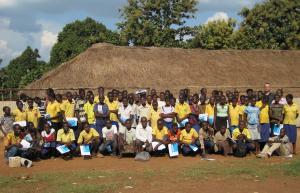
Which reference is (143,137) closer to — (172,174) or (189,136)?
(189,136)

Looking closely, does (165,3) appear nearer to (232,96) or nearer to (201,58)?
(201,58)

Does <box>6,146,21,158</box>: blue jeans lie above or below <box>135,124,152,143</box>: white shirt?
below

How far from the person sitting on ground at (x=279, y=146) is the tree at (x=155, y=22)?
28772mm

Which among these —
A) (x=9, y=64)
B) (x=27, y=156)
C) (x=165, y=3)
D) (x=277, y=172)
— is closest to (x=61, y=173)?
(x=27, y=156)

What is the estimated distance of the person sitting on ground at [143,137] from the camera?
42.7 ft

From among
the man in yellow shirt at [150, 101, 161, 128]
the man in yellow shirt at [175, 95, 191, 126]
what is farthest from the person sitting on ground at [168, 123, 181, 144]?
the man in yellow shirt at [150, 101, 161, 128]

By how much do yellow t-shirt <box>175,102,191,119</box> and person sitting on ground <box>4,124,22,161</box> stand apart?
4.09m

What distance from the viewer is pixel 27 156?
493 inches

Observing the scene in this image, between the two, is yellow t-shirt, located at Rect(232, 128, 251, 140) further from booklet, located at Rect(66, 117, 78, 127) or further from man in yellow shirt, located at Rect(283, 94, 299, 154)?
booklet, located at Rect(66, 117, 78, 127)

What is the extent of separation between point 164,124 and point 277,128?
3019 mm

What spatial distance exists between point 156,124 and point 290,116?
11.5 feet

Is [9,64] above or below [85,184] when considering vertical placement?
above

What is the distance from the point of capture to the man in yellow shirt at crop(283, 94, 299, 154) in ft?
43.3

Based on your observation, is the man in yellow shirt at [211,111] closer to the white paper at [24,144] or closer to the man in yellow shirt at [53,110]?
the man in yellow shirt at [53,110]
